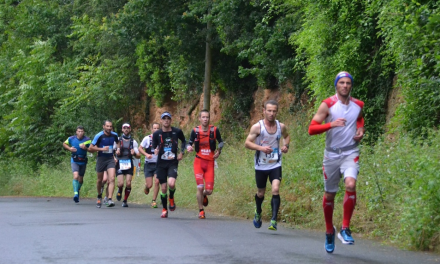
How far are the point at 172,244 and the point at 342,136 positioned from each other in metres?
2.73

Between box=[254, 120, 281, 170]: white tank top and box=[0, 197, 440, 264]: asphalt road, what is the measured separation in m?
1.07

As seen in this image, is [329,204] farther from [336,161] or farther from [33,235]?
[33,235]

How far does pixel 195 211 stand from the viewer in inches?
621

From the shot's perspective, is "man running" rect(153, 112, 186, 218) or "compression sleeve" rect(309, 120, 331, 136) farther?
"man running" rect(153, 112, 186, 218)

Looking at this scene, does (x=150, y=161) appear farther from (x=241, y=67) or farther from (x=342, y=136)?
(x=342, y=136)

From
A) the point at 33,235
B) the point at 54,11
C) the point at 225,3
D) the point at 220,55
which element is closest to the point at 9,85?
the point at 54,11

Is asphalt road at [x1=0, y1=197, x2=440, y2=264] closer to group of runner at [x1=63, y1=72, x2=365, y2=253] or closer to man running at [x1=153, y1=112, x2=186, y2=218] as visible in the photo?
group of runner at [x1=63, y1=72, x2=365, y2=253]

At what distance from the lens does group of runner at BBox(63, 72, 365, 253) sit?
27.1ft

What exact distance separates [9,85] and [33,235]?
3301cm

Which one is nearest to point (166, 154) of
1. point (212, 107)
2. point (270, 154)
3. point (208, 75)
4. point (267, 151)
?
point (270, 154)

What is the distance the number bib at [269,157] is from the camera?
440 inches

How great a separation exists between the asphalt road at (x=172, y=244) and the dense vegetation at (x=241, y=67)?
1.01 meters

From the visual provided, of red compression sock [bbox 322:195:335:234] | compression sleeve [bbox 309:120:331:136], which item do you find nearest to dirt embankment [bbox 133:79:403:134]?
red compression sock [bbox 322:195:335:234]

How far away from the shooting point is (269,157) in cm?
1120
